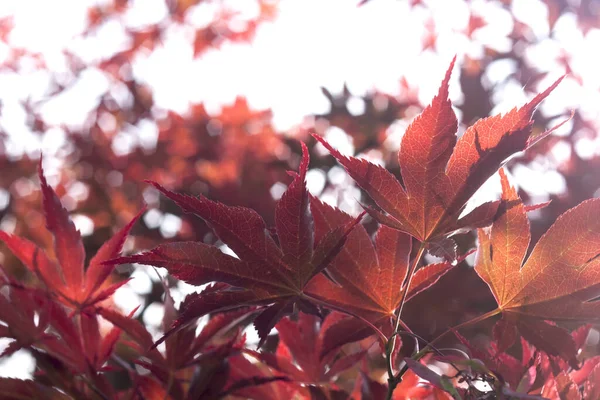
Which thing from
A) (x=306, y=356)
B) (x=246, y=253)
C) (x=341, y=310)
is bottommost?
(x=306, y=356)

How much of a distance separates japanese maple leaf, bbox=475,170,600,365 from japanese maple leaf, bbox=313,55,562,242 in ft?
0.11

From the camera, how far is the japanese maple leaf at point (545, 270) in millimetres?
592

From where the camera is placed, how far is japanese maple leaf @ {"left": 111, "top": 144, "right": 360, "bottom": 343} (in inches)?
22.6

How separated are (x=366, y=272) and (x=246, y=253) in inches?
6.2

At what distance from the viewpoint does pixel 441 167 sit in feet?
1.97

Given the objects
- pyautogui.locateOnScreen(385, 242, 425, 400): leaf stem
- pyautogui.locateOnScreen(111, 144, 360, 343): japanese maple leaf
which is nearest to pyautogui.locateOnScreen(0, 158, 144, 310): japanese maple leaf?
pyautogui.locateOnScreen(111, 144, 360, 343): japanese maple leaf

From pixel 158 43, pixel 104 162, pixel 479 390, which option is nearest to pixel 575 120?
pixel 479 390

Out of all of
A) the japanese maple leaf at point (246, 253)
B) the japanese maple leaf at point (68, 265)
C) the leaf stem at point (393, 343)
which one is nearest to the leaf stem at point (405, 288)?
the leaf stem at point (393, 343)

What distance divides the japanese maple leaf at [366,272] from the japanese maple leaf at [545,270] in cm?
7

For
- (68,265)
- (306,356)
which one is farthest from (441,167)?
(68,265)

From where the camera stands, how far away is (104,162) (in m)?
2.86

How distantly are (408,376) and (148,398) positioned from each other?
40cm

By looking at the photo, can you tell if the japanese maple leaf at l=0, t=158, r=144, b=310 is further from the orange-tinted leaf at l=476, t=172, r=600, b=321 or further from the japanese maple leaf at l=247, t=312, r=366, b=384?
the orange-tinted leaf at l=476, t=172, r=600, b=321

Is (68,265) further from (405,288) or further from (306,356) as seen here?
(405,288)
